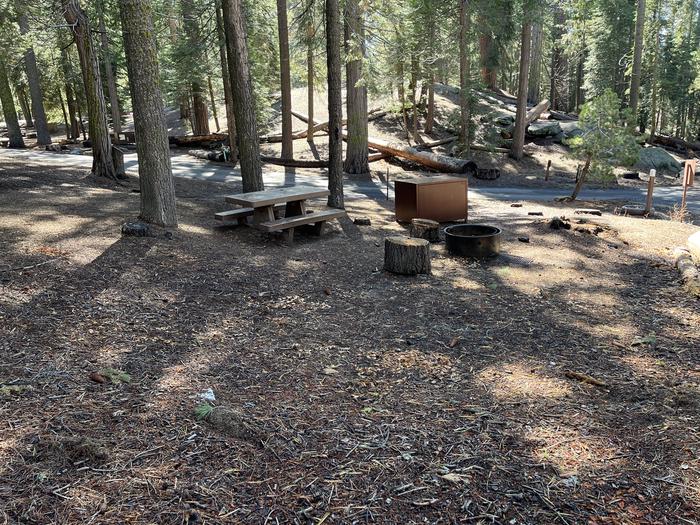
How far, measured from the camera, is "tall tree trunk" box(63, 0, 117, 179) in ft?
40.2

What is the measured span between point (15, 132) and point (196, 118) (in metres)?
8.76

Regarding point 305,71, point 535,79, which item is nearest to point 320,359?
point 305,71

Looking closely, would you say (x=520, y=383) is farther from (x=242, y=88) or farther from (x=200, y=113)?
(x=200, y=113)

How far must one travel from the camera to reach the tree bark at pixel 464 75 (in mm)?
20500

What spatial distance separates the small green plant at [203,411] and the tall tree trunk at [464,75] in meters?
20.2

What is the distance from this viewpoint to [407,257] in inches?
312

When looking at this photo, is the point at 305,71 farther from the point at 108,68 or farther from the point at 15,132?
the point at 15,132

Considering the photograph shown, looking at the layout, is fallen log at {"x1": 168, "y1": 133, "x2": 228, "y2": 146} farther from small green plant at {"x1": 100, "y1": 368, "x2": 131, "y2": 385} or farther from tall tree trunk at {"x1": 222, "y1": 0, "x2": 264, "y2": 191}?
small green plant at {"x1": 100, "y1": 368, "x2": 131, "y2": 385}

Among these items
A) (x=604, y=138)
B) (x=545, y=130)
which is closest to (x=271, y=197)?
(x=604, y=138)

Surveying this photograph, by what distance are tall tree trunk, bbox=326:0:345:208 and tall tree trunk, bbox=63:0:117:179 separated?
540 cm

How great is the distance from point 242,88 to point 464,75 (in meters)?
13.5

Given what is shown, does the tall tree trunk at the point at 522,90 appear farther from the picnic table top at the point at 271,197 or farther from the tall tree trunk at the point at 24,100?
the tall tree trunk at the point at 24,100

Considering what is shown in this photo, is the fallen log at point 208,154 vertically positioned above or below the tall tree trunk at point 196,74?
below

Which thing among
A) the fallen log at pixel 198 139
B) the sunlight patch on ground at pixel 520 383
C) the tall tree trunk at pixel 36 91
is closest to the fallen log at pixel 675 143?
the fallen log at pixel 198 139
